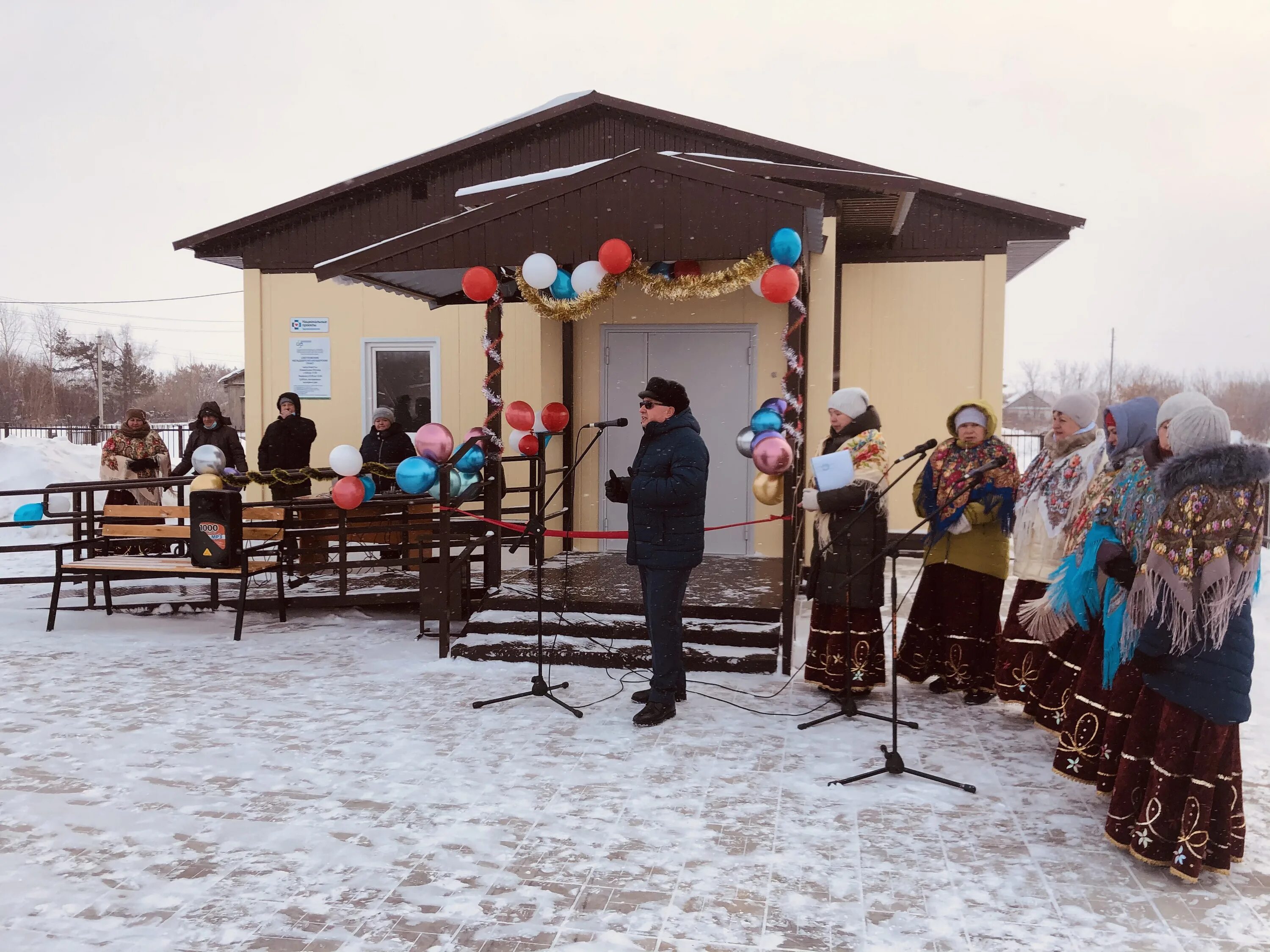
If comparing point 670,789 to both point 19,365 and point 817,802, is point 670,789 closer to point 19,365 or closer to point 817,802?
point 817,802

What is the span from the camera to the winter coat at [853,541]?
5.20 meters

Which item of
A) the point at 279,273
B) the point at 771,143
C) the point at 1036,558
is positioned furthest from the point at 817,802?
the point at 279,273

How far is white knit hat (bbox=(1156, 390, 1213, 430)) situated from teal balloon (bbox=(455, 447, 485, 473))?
4.72 meters

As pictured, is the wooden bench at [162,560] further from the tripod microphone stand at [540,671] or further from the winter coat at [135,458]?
the tripod microphone stand at [540,671]

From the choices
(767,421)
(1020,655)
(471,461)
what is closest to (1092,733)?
(1020,655)

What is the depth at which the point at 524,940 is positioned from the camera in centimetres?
294

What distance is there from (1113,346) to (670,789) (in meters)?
67.0

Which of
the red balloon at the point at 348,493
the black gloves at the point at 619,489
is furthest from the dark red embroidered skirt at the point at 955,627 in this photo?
the red balloon at the point at 348,493

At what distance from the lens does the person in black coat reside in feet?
29.6

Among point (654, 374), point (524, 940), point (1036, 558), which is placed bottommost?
point (524, 940)

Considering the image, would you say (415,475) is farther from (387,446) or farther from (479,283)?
(387,446)

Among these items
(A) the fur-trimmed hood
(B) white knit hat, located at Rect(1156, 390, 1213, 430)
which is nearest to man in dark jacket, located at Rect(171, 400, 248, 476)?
(B) white knit hat, located at Rect(1156, 390, 1213, 430)

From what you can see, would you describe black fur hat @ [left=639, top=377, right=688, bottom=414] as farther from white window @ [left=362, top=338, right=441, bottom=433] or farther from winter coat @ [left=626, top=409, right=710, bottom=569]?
white window @ [left=362, top=338, right=441, bottom=433]

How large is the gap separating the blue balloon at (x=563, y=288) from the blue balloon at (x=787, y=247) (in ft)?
4.96
